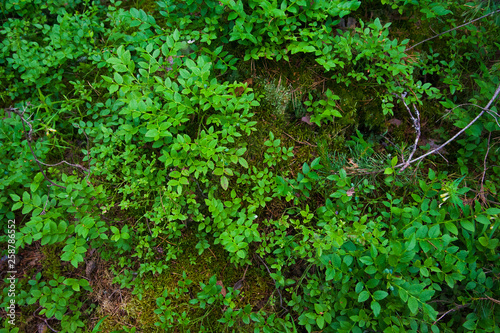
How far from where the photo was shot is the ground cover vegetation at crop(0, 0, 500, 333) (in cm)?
228

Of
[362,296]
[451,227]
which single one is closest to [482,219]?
[451,227]

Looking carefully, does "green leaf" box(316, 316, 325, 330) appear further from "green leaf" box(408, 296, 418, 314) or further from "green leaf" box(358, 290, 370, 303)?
"green leaf" box(408, 296, 418, 314)

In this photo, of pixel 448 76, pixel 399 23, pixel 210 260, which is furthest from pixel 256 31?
pixel 210 260

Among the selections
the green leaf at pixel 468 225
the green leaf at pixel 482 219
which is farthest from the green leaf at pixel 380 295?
the green leaf at pixel 482 219

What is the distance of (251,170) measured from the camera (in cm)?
284

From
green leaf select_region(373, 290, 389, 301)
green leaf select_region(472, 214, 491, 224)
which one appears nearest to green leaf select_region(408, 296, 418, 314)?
green leaf select_region(373, 290, 389, 301)

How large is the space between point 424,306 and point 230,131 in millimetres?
1936

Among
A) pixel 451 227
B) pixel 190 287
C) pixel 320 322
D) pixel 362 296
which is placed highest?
pixel 451 227

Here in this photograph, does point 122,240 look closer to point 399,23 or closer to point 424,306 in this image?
point 424,306

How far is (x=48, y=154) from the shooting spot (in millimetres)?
3080

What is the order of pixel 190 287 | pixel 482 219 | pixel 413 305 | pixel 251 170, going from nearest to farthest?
pixel 413 305 → pixel 482 219 → pixel 190 287 → pixel 251 170

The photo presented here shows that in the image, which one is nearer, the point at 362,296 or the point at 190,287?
the point at 362,296

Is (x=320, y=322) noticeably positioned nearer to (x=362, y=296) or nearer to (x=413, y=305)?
(x=362, y=296)

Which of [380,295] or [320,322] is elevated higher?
[380,295]
